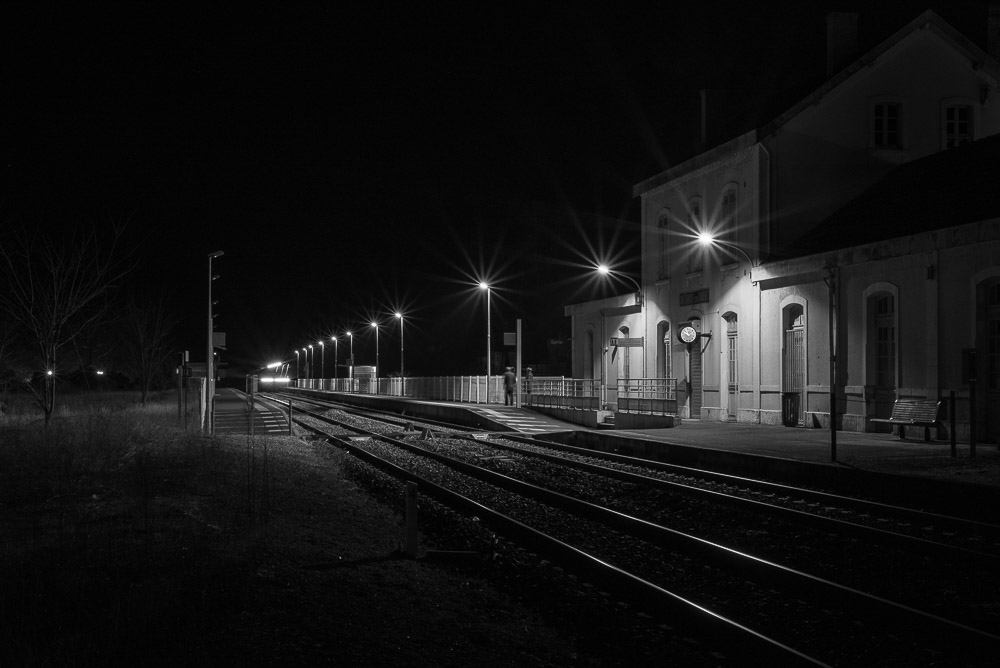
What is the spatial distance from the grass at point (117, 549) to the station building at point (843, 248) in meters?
14.7

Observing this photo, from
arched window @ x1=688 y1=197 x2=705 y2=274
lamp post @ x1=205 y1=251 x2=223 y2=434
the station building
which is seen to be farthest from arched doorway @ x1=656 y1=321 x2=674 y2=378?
lamp post @ x1=205 y1=251 x2=223 y2=434

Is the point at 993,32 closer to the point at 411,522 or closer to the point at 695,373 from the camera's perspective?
the point at 695,373

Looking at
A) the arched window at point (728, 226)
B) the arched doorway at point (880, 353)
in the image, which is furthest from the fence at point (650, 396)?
the arched doorway at point (880, 353)

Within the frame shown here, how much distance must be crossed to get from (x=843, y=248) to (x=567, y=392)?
15.6m

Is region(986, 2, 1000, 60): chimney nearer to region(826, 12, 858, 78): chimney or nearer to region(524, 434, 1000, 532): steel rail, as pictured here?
region(826, 12, 858, 78): chimney

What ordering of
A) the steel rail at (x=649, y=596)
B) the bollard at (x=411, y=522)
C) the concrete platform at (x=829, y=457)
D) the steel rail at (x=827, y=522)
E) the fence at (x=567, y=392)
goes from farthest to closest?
the fence at (x=567, y=392)
the concrete platform at (x=829, y=457)
the bollard at (x=411, y=522)
the steel rail at (x=827, y=522)
the steel rail at (x=649, y=596)

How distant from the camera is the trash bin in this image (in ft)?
83.2

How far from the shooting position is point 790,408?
83.7ft

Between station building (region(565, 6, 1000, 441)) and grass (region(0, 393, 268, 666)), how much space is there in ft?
48.3

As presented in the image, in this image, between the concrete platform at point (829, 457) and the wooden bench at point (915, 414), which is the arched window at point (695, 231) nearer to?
the concrete platform at point (829, 457)

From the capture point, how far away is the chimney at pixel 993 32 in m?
29.1

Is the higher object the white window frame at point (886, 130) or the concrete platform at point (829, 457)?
the white window frame at point (886, 130)

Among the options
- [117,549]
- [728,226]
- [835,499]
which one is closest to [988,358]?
[835,499]

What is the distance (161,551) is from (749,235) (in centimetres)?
2321
